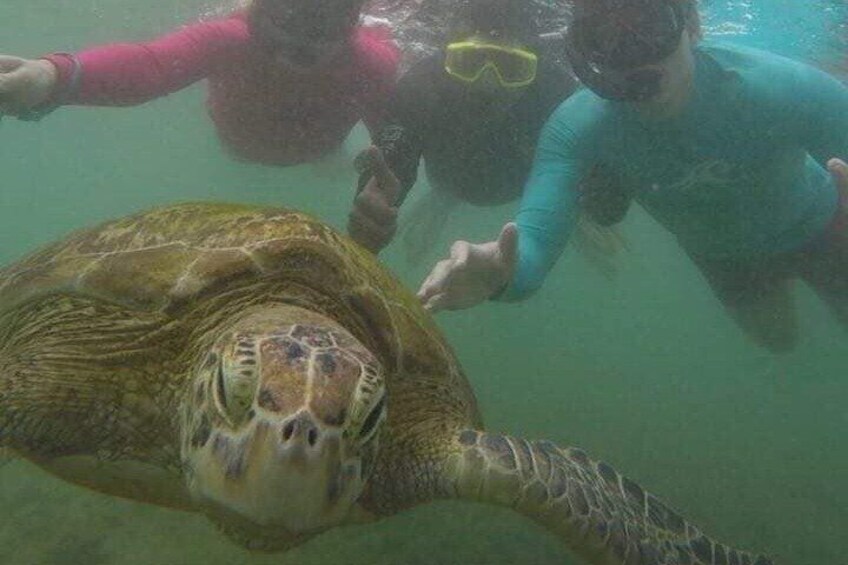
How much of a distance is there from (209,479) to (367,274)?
146 cm

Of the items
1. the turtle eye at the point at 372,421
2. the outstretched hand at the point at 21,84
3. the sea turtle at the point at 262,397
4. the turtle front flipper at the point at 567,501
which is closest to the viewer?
the sea turtle at the point at 262,397

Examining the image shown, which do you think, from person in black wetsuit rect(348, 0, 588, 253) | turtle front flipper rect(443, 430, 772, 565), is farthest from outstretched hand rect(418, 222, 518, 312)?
person in black wetsuit rect(348, 0, 588, 253)

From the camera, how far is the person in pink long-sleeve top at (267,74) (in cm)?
613

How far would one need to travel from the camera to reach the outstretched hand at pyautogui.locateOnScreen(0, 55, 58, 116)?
4.38 meters

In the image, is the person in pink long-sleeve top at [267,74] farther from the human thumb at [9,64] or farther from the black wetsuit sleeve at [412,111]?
the human thumb at [9,64]

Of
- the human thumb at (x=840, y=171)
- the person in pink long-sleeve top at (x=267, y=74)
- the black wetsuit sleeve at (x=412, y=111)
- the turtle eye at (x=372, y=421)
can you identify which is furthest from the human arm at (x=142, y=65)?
the human thumb at (x=840, y=171)

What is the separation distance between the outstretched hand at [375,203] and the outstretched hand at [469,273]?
71 cm

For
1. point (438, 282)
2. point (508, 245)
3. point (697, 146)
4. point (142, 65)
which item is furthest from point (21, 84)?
point (697, 146)

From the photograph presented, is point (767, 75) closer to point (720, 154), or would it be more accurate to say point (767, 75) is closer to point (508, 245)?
point (720, 154)

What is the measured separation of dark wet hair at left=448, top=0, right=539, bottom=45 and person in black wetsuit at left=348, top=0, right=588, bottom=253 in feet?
0.05

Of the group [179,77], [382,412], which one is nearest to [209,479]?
[382,412]

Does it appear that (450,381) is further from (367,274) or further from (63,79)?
(63,79)

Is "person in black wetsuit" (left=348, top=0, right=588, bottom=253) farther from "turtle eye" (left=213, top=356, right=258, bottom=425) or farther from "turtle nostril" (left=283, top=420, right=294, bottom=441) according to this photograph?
"turtle nostril" (left=283, top=420, right=294, bottom=441)

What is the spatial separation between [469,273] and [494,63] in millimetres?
4094
